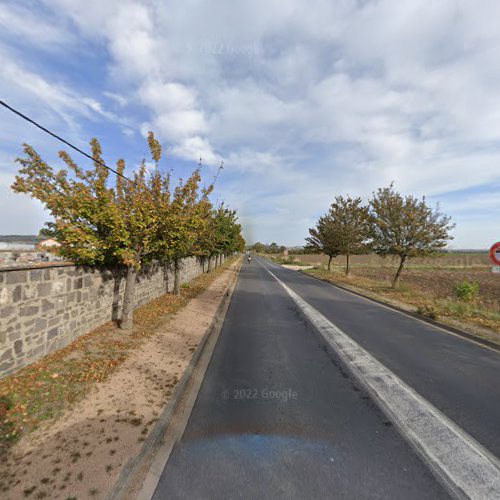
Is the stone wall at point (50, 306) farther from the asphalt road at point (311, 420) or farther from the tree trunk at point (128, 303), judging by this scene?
the asphalt road at point (311, 420)

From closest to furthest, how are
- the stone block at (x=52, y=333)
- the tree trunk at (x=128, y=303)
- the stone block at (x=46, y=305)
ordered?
the stone block at (x=46, y=305)
the stone block at (x=52, y=333)
the tree trunk at (x=128, y=303)

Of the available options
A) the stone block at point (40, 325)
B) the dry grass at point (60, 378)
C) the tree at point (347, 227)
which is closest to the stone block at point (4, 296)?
the stone block at point (40, 325)

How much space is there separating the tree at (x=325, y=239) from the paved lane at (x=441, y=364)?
52.5ft

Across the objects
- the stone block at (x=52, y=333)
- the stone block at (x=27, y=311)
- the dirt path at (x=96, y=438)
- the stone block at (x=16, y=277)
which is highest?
the stone block at (x=16, y=277)

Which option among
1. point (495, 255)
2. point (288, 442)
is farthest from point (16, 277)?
point (495, 255)

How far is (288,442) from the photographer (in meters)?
2.79

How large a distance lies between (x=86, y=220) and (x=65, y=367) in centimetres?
303

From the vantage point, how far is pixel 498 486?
7.47 ft

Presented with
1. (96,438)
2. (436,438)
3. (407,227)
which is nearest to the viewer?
(96,438)

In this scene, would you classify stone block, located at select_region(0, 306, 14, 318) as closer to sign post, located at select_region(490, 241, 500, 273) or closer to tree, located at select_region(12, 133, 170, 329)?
tree, located at select_region(12, 133, 170, 329)

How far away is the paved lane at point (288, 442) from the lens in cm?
225

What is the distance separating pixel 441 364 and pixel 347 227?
19.5 meters

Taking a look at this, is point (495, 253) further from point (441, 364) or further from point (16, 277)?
point (16, 277)

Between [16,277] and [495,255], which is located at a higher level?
[495,255]
